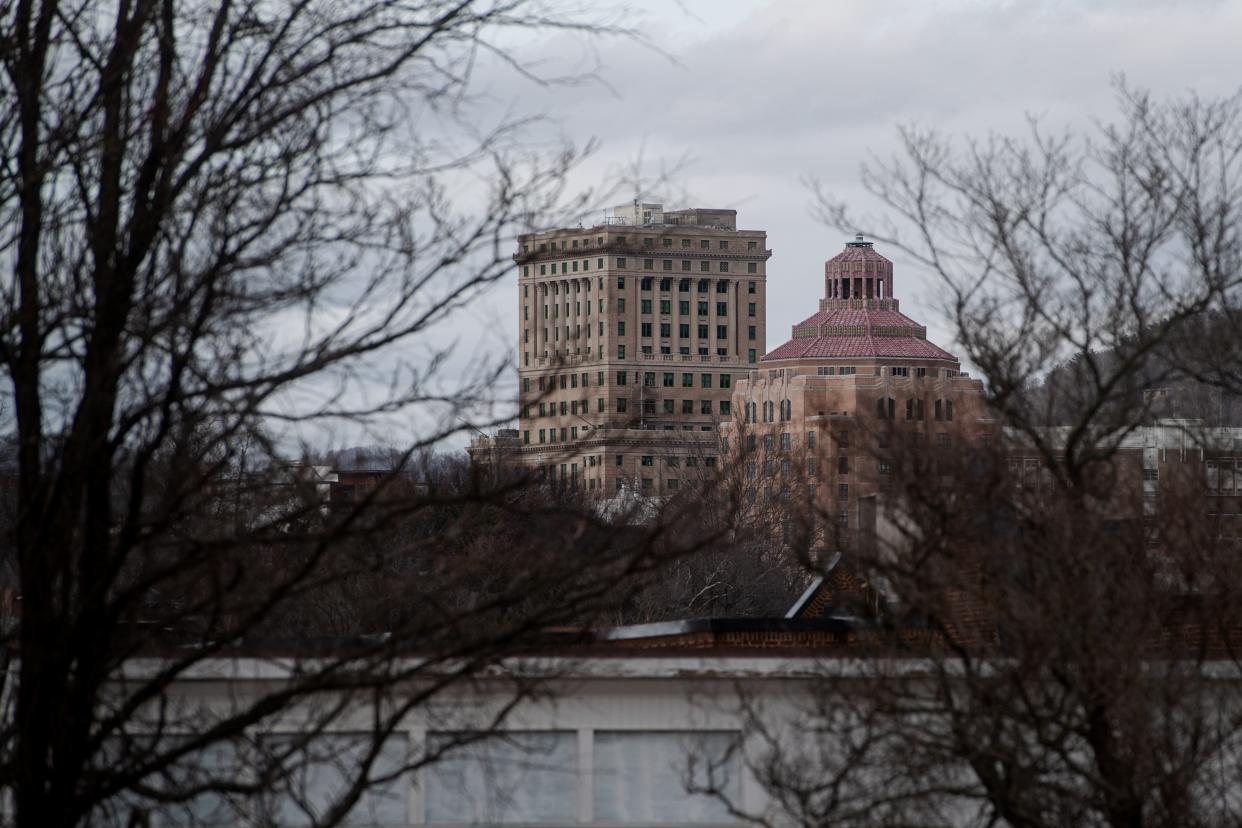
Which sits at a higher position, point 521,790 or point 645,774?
point 645,774

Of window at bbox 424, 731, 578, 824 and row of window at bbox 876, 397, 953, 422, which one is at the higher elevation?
row of window at bbox 876, 397, 953, 422

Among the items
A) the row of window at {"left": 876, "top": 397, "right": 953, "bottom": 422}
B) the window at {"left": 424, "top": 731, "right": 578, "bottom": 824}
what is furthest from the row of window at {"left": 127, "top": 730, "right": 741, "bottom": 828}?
the row of window at {"left": 876, "top": 397, "right": 953, "bottom": 422}

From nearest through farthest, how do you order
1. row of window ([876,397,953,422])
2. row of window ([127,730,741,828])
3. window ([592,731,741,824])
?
row of window ([127,730,741,828]), window ([592,731,741,824]), row of window ([876,397,953,422])

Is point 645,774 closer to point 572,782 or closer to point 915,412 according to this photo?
point 572,782

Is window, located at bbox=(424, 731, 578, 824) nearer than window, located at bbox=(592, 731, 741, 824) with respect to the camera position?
Yes

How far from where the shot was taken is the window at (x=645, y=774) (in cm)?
1619

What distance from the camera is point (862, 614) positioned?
612 inches

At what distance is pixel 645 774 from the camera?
16.3 m

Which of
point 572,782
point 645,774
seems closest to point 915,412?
point 645,774

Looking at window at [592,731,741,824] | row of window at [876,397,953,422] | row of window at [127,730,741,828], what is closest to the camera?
row of window at [127,730,741,828]

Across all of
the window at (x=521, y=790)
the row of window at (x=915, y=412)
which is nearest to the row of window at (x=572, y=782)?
the window at (x=521, y=790)

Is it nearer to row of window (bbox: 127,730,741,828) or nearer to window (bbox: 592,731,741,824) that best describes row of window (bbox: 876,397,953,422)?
window (bbox: 592,731,741,824)

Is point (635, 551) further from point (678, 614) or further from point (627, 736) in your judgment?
point (678, 614)

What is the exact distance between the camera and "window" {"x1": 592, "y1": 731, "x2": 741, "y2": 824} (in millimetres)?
16188
